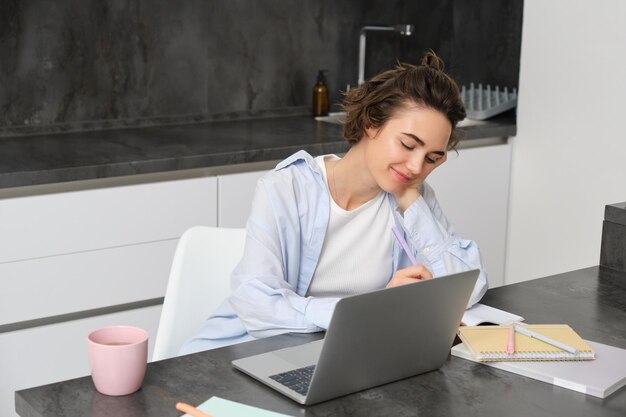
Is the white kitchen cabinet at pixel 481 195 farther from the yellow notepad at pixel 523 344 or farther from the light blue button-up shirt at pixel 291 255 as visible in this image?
the yellow notepad at pixel 523 344

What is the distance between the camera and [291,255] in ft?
6.34

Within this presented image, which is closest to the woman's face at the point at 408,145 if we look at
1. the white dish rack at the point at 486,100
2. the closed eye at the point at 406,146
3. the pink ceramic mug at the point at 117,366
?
the closed eye at the point at 406,146

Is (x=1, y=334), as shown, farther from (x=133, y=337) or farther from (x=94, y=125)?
(x=133, y=337)

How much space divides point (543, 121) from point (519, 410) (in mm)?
2234

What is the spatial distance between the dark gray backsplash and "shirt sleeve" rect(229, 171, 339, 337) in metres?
1.56

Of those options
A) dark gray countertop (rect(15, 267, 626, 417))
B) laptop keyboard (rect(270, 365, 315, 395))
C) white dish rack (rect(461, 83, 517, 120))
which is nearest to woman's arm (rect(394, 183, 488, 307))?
dark gray countertop (rect(15, 267, 626, 417))

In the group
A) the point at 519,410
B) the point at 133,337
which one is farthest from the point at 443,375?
the point at 133,337

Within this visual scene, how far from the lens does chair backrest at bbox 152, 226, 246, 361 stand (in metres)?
2.01

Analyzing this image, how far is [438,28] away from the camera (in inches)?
161

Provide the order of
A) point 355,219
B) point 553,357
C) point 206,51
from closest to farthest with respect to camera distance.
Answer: point 553,357, point 355,219, point 206,51

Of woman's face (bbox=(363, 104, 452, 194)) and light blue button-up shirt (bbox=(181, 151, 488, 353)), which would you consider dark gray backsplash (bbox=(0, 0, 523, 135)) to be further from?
woman's face (bbox=(363, 104, 452, 194))

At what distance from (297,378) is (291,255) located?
482 mm

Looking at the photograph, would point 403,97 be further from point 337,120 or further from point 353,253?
point 337,120

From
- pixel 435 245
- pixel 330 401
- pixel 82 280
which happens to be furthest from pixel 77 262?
pixel 330 401
